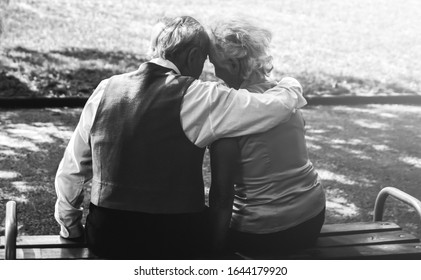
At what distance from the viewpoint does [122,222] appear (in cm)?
265

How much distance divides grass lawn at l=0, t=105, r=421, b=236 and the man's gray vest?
6.27ft

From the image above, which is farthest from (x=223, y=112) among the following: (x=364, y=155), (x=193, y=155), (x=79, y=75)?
(x=79, y=75)

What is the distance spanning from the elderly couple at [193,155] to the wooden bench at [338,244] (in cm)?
15

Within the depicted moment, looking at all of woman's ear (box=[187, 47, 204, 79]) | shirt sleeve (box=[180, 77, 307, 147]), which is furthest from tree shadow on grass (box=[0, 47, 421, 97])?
shirt sleeve (box=[180, 77, 307, 147])

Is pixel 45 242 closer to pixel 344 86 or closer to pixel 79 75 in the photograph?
pixel 79 75

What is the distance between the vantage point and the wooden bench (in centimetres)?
279

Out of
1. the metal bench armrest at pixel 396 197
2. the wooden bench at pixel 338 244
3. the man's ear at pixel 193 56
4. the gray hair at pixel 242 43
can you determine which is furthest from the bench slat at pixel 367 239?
the man's ear at pixel 193 56

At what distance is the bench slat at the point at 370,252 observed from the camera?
2.95m

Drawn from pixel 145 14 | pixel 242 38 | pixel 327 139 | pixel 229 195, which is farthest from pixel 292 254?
pixel 145 14

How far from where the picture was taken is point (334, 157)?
6188 mm

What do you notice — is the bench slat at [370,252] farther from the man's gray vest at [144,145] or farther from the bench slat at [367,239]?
the man's gray vest at [144,145]

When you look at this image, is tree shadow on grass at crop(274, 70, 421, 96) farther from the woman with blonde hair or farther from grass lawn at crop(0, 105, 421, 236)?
the woman with blonde hair

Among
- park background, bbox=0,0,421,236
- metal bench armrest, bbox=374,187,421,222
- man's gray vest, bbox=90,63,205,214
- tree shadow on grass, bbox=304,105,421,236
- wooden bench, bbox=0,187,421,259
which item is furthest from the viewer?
park background, bbox=0,0,421,236

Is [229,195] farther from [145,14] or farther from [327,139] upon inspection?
[145,14]
